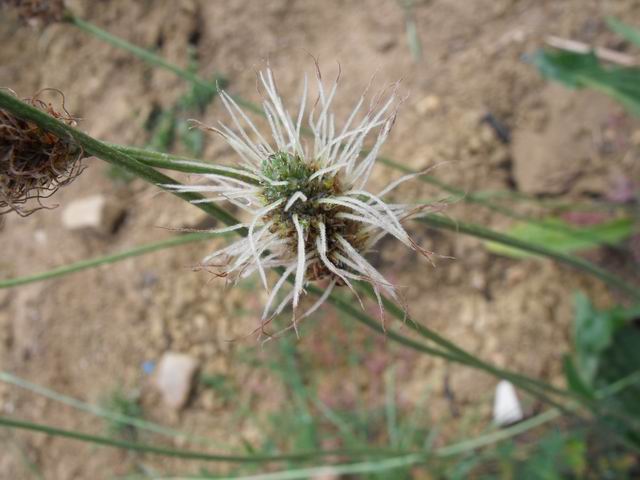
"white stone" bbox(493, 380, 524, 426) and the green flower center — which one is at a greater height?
"white stone" bbox(493, 380, 524, 426)

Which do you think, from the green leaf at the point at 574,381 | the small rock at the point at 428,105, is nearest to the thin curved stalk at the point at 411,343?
the green leaf at the point at 574,381

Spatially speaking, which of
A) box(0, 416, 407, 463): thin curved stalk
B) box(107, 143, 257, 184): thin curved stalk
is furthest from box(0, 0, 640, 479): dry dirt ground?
box(107, 143, 257, 184): thin curved stalk

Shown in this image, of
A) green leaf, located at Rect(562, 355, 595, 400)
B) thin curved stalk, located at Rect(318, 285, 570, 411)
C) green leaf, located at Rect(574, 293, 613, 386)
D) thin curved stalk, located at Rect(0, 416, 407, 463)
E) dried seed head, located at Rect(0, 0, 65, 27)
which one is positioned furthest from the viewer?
green leaf, located at Rect(574, 293, 613, 386)

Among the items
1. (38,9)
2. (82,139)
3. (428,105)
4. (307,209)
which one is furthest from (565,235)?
(82,139)

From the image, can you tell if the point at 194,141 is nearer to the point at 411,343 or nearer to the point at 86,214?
the point at 86,214

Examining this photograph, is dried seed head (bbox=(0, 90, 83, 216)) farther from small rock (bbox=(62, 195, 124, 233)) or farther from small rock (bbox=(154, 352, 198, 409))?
small rock (bbox=(62, 195, 124, 233))

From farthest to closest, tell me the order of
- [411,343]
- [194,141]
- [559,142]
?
[194,141]
[559,142]
[411,343]

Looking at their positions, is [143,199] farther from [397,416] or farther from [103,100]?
[397,416]
